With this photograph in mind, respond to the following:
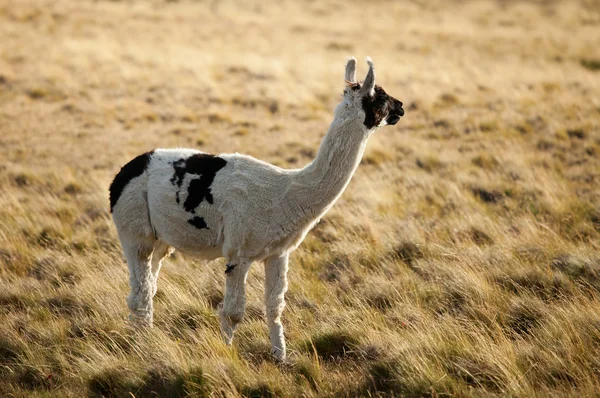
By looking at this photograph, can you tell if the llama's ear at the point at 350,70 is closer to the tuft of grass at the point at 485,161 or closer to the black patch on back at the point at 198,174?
the black patch on back at the point at 198,174

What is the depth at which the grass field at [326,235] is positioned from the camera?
4.69m

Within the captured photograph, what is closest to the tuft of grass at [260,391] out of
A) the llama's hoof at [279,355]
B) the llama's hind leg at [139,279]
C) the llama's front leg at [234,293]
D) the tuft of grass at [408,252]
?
the llama's hoof at [279,355]

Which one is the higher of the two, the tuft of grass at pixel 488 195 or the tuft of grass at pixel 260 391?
the tuft of grass at pixel 488 195

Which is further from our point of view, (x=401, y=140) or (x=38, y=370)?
(x=401, y=140)

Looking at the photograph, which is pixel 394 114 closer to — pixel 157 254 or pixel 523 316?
pixel 523 316

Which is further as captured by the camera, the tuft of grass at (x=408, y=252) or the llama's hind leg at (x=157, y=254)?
the tuft of grass at (x=408, y=252)

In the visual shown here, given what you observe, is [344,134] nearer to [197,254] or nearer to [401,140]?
[197,254]

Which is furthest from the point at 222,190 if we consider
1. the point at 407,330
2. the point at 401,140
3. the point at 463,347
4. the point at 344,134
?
the point at 401,140

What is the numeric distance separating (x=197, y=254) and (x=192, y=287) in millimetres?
1435

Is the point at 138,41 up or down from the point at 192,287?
up

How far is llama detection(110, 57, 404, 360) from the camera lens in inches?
185

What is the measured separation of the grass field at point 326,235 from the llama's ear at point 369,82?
2.03 metres

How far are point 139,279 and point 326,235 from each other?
3.38 m

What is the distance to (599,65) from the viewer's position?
23984mm
